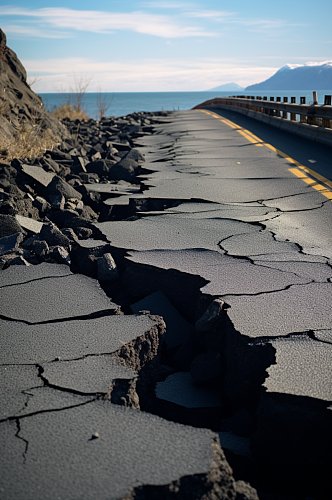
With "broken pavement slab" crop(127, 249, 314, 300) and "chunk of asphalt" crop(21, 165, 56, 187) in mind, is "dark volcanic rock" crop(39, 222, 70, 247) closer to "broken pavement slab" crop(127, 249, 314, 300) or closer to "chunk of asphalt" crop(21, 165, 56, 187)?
"broken pavement slab" crop(127, 249, 314, 300)

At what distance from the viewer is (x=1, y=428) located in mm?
2268

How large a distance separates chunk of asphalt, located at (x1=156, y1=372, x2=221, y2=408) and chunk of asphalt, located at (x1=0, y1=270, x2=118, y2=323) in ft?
2.70

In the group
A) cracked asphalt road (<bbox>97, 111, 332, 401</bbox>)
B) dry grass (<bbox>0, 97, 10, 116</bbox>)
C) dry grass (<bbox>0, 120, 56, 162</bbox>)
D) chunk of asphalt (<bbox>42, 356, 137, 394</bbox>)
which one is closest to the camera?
chunk of asphalt (<bbox>42, 356, 137, 394</bbox>)

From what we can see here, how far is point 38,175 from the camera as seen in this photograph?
7.30 m

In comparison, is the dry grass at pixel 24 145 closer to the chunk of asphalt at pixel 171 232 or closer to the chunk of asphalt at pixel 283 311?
the chunk of asphalt at pixel 171 232

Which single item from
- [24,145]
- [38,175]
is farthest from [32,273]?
[24,145]

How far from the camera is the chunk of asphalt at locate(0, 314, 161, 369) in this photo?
9.55 feet

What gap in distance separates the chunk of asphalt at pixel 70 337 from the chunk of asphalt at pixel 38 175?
4.15 meters

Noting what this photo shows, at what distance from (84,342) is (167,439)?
1.06 metres

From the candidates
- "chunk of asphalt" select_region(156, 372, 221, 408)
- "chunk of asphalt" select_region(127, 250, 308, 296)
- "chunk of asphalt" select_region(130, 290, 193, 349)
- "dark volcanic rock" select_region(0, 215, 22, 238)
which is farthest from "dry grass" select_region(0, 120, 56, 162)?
"chunk of asphalt" select_region(156, 372, 221, 408)

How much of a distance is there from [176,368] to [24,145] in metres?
7.67

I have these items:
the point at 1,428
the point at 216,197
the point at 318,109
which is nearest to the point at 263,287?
the point at 1,428

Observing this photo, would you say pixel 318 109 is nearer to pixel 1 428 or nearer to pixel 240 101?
pixel 1 428

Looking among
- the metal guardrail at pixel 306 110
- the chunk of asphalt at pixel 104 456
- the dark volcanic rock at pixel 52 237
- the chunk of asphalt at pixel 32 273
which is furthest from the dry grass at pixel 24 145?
the metal guardrail at pixel 306 110
